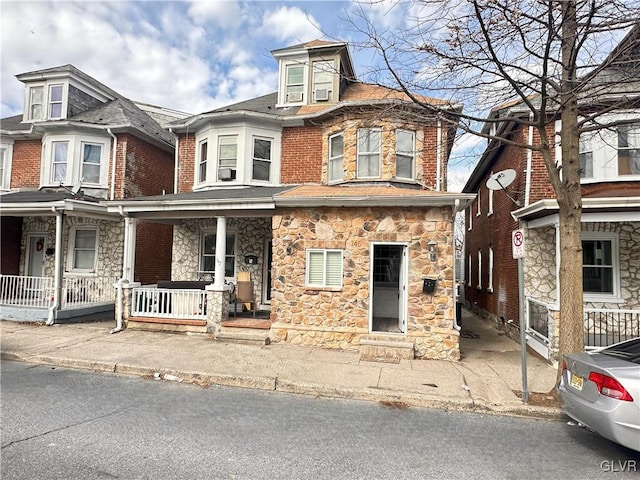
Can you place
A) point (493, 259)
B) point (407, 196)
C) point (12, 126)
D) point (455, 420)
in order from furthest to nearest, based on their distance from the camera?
point (12, 126) → point (493, 259) → point (407, 196) → point (455, 420)

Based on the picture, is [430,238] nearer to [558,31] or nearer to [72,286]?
[558,31]

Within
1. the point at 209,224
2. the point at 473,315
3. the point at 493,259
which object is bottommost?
the point at 473,315

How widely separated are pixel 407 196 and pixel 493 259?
6.90 metres

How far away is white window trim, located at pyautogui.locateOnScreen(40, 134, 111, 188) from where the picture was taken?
12.7 meters

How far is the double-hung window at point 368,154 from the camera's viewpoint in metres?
9.91

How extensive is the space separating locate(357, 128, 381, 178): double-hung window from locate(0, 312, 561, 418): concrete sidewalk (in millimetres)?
4948

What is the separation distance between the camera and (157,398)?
5305 mm

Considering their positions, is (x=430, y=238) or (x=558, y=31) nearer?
(x=558, y=31)

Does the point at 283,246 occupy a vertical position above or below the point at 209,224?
below

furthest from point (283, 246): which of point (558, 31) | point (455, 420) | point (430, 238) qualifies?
point (558, 31)

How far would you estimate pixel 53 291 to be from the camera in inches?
441

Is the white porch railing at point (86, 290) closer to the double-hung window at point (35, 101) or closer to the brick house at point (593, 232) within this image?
the double-hung window at point (35, 101)

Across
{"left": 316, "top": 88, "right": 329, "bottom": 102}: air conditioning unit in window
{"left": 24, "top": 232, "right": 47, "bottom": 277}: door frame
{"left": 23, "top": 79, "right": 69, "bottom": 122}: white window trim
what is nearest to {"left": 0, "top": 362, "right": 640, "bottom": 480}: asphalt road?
{"left": 24, "top": 232, "right": 47, "bottom": 277}: door frame

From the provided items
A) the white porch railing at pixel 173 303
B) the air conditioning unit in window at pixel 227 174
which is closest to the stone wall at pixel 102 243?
the white porch railing at pixel 173 303
